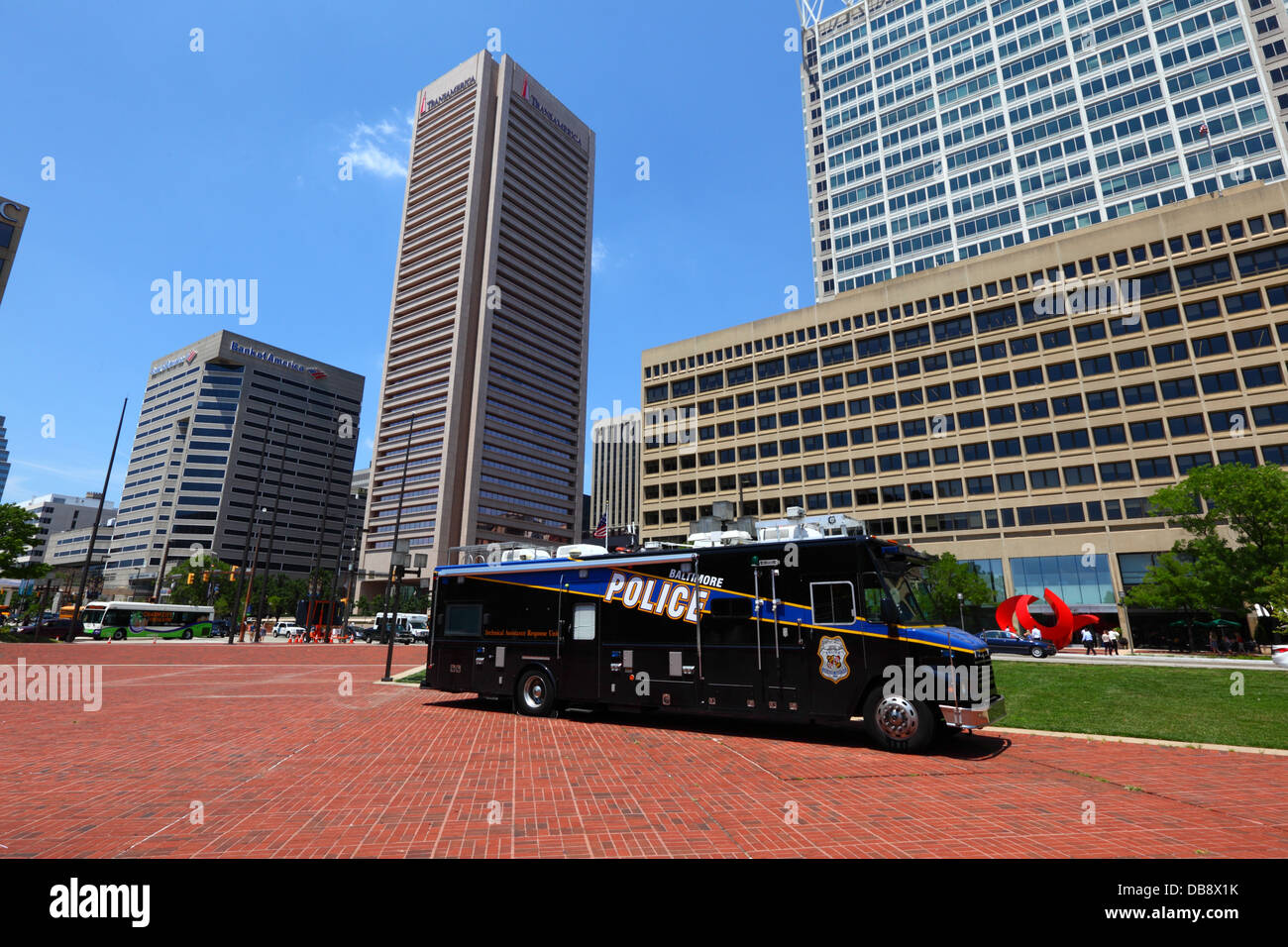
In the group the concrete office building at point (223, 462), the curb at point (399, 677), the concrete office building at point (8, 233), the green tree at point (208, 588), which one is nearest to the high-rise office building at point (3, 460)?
the concrete office building at point (223, 462)

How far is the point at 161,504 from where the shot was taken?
143m

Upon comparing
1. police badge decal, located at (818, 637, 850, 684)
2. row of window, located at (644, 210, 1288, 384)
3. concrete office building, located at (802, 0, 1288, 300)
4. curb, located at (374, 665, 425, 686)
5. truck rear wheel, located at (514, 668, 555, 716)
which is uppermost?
concrete office building, located at (802, 0, 1288, 300)

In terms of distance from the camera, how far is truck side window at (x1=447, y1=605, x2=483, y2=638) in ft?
44.7

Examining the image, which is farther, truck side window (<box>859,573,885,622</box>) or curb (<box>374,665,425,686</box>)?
curb (<box>374,665,425,686</box>)

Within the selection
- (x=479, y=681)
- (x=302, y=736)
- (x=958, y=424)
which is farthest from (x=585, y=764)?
(x=958, y=424)

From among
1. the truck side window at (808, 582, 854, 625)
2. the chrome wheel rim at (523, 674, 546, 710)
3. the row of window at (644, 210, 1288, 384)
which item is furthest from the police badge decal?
the row of window at (644, 210, 1288, 384)

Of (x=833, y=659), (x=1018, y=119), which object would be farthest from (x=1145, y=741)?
(x=1018, y=119)

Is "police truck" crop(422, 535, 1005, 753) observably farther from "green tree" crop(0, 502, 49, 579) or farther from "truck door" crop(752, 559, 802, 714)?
"green tree" crop(0, 502, 49, 579)

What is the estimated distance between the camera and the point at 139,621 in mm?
50312

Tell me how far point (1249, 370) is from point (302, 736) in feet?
199

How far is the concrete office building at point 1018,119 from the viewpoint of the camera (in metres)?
61.0

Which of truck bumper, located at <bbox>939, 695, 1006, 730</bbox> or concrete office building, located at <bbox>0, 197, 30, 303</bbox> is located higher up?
concrete office building, located at <bbox>0, 197, 30, 303</bbox>

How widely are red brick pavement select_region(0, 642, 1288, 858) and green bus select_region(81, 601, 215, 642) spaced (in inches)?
1875
